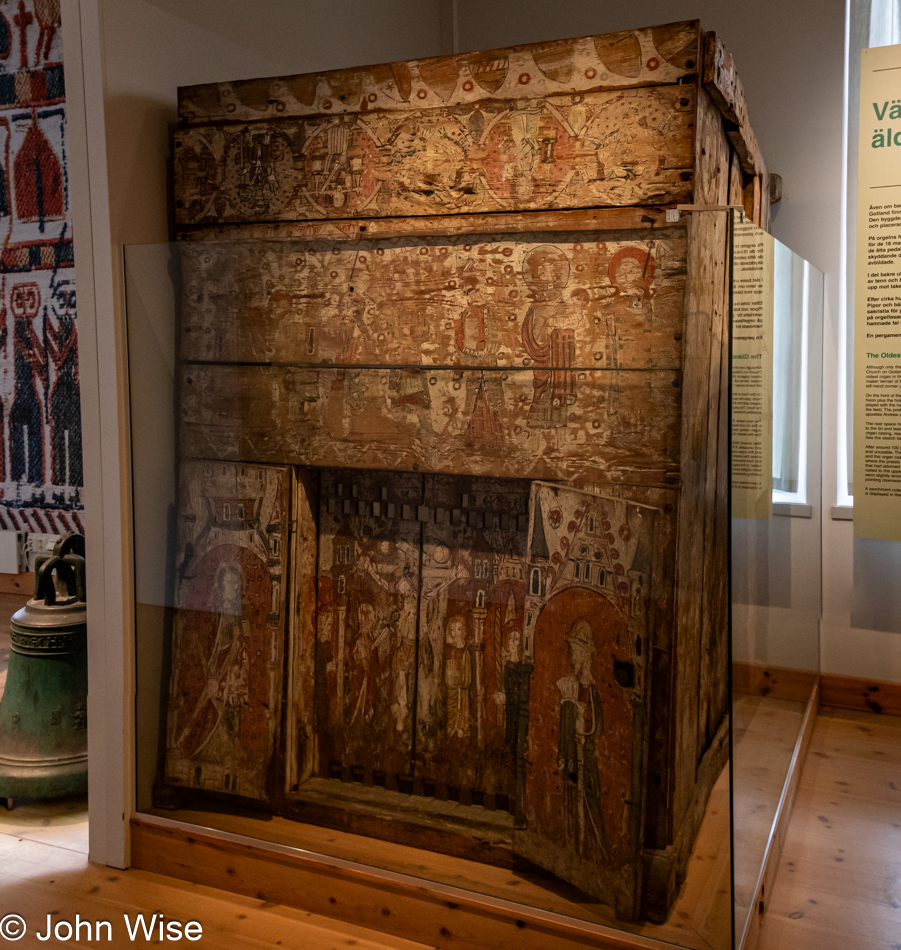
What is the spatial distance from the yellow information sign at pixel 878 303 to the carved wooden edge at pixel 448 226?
1521 mm

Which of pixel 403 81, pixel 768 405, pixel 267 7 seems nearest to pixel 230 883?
pixel 768 405

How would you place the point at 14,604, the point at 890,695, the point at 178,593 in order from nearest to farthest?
the point at 178,593
the point at 14,604
the point at 890,695

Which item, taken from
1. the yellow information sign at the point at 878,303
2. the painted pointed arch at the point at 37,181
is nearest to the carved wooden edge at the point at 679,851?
the yellow information sign at the point at 878,303

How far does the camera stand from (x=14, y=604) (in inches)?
101

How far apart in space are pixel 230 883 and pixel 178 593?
69cm

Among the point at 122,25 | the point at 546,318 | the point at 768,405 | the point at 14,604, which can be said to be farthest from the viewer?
the point at 14,604

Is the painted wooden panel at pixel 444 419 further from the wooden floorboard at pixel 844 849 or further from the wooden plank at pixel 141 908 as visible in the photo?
the wooden floorboard at pixel 844 849

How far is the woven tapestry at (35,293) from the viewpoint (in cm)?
235

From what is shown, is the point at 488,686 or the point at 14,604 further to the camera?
the point at 14,604

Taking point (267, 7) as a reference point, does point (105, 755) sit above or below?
below

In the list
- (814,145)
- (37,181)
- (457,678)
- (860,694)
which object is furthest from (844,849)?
(37,181)

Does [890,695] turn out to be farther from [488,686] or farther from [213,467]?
[213,467]

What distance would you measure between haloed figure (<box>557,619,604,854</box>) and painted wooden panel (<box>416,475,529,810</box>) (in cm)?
12

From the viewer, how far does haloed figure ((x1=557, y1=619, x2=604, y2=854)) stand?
170cm
